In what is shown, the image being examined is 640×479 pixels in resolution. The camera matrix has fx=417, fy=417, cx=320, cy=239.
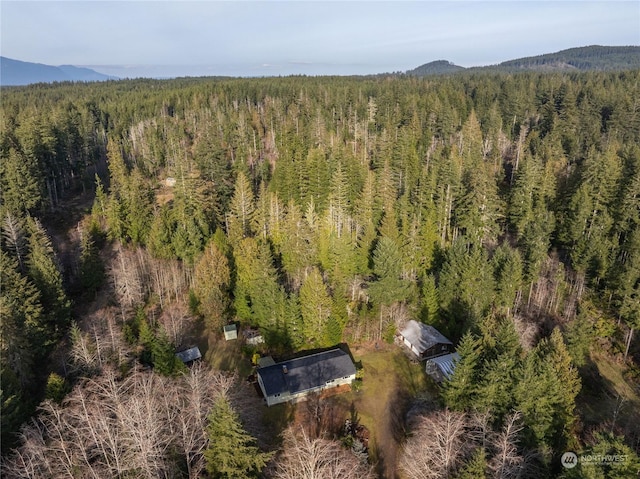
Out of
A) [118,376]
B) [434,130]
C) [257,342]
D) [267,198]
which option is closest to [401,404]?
[257,342]

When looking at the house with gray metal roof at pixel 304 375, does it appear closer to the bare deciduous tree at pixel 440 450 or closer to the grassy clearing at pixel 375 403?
the grassy clearing at pixel 375 403

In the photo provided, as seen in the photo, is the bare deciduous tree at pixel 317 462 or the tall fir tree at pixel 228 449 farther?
the tall fir tree at pixel 228 449

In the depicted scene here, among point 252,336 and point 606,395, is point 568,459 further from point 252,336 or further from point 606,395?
point 252,336

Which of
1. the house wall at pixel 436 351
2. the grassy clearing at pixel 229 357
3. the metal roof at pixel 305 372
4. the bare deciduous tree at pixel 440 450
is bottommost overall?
the grassy clearing at pixel 229 357

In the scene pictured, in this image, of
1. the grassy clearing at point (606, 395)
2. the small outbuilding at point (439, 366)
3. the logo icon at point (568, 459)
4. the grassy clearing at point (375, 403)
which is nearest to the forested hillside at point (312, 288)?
the grassy clearing at point (606, 395)

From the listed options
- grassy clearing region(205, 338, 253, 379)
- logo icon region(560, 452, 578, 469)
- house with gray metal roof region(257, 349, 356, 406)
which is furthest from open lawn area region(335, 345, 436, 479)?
logo icon region(560, 452, 578, 469)

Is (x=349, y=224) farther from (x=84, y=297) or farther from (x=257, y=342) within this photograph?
(x=84, y=297)

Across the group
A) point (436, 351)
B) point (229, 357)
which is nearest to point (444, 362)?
point (436, 351)
